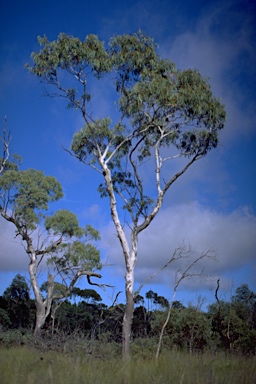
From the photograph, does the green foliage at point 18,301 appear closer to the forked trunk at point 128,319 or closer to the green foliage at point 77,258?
the green foliage at point 77,258

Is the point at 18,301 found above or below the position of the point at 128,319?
above

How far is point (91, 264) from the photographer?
21.6 m

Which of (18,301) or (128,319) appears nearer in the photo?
(128,319)

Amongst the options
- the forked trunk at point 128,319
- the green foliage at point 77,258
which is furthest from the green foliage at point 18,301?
the forked trunk at point 128,319

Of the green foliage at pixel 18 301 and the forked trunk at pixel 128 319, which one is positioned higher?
the green foliage at pixel 18 301

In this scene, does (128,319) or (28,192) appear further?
(28,192)

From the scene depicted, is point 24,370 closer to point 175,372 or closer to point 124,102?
point 175,372

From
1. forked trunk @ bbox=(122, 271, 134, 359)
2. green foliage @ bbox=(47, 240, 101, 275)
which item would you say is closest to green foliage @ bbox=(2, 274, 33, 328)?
A: green foliage @ bbox=(47, 240, 101, 275)

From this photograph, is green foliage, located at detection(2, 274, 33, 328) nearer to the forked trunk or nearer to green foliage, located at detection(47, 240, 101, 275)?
green foliage, located at detection(47, 240, 101, 275)

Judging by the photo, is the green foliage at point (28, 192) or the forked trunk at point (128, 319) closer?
the forked trunk at point (128, 319)

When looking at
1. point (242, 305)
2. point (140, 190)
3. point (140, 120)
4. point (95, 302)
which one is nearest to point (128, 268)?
point (140, 190)

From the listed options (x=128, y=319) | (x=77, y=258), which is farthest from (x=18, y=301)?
(x=128, y=319)

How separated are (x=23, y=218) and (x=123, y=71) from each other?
10.0 metres

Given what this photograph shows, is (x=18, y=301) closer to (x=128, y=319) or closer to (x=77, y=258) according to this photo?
(x=77, y=258)
